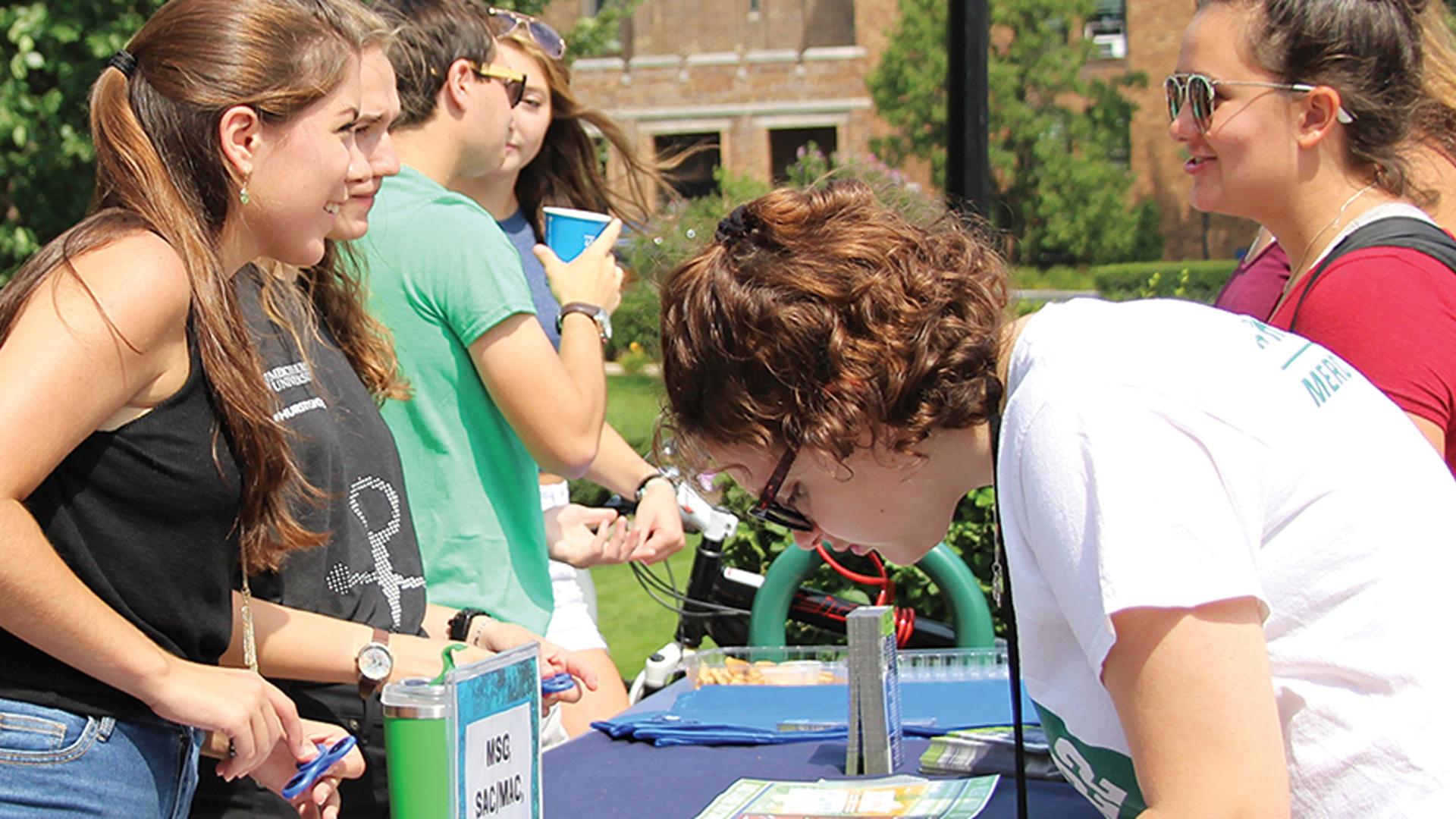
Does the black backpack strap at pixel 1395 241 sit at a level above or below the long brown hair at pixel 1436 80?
below

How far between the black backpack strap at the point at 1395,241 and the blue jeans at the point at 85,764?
159cm

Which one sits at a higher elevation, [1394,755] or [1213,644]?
[1213,644]

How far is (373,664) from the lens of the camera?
1835 millimetres

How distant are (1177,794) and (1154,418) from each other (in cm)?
29

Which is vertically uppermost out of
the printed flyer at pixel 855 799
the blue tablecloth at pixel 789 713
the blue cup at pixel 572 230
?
the blue cup at pixel 572 230

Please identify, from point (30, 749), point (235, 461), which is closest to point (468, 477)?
point (235, 461)

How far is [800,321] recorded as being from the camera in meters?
1.34

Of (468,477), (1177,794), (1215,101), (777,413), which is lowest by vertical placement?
(468,477)

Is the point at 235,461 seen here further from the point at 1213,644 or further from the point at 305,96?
the point at 1213,644

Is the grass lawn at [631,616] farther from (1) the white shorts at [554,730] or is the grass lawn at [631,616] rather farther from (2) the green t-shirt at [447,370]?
(2) the green t-shirt at [447,370]

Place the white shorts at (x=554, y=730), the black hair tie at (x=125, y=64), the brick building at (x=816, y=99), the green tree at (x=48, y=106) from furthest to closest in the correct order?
the brick building at (x=816, y=99) < the green tree at (x=48, y=106) < the white shorts at (x=554, y=730) < the black hair tie at (x=125, y=64)

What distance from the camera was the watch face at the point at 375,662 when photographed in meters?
1.83

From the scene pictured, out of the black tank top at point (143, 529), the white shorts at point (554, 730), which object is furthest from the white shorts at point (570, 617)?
the black tank top at point (143, 529)

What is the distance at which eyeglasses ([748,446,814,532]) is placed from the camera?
1454mm
